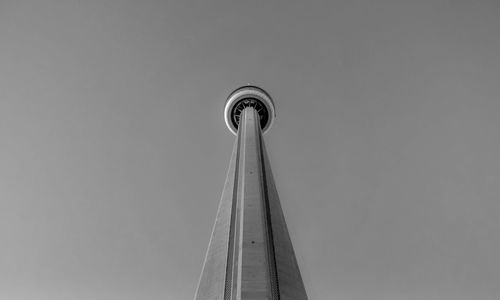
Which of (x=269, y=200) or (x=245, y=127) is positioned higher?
(x=245, y=127)

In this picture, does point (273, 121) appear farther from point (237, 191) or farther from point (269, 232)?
point (269, 232)

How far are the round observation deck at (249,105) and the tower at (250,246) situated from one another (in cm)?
943

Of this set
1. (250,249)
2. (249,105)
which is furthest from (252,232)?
(249,105)

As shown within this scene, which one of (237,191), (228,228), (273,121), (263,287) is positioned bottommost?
(263,287)

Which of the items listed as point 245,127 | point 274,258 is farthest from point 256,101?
point 274,258

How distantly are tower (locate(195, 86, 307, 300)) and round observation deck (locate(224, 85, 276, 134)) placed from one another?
371 inches

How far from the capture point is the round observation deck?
25.8 m

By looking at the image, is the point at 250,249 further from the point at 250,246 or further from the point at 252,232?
the point at 252,232

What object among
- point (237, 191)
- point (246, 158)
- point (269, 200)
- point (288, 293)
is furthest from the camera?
point (246, 158)

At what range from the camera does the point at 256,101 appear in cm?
2639

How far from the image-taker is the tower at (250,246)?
8344 millimetres

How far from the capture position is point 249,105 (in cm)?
2678

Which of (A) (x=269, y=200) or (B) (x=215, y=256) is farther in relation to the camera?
(A) (x=269, y=200)

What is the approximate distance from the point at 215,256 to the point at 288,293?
304cm
